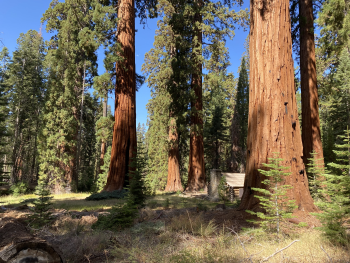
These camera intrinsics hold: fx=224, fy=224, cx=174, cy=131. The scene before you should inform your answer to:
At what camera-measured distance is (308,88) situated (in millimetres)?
9047

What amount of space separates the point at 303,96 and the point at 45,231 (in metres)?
9.77

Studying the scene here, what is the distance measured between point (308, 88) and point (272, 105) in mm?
5447

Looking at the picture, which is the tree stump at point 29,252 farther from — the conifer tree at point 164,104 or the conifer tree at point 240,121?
the conifer tree at point 240,121

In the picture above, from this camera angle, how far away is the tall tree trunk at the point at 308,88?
8.64m

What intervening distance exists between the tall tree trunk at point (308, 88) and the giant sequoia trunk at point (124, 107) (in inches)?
296

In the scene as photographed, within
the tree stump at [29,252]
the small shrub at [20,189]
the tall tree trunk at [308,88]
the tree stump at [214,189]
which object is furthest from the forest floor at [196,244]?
the small shrub at [20,189]

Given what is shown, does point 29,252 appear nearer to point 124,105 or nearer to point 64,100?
point 124,105

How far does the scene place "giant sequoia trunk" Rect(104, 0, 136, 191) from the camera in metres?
10.9

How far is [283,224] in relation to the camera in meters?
3.76

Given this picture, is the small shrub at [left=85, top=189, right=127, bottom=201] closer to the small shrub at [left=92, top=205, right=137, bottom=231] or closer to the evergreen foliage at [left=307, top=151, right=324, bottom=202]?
the small shrub at [left=92, top=205, right=137, bottom=231]

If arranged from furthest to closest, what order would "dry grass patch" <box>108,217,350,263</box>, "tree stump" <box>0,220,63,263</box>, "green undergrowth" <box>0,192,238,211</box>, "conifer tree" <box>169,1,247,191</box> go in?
"conifer tree" <box>169,1,247,191</box>, "green undergrowth" <box>0,192,238,211</box>, "dry grass patch" <box>108,217,350,263</box>, "tree stump" <box>0,220,63,263</box>

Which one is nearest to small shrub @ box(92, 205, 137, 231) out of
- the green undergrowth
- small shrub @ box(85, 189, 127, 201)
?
the green undergrowth

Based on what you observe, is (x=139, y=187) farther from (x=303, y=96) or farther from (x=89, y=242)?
(x=303, y=96)

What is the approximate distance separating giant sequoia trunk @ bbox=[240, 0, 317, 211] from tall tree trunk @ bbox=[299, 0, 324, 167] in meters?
4.49
